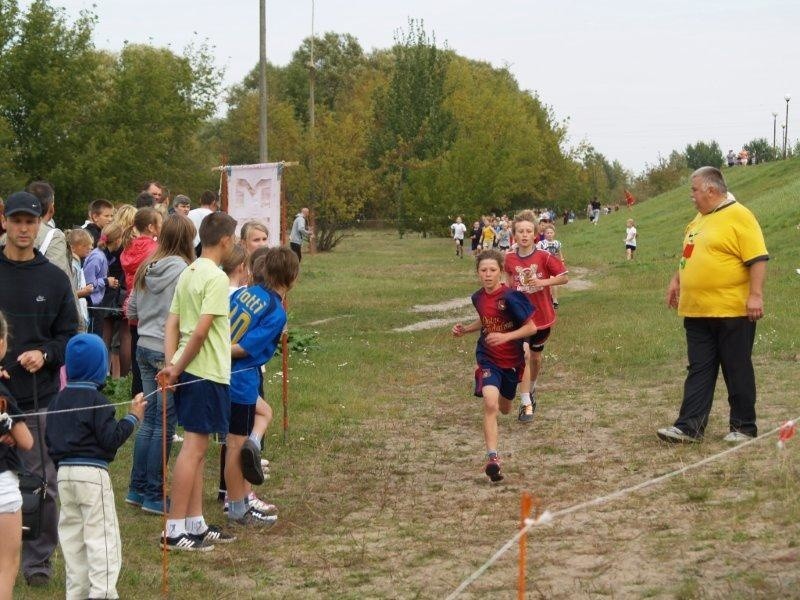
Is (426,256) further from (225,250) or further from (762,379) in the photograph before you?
(225,250)

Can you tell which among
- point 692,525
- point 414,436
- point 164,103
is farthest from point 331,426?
point 164,103

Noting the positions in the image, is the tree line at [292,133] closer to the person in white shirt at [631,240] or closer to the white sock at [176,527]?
the person in white shirt at [631,240]

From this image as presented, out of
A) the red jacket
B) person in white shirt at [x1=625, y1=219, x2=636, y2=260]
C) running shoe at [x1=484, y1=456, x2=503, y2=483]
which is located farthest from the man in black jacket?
person in white shirt at [x1=625, y1=219, x2=636, y2=260]

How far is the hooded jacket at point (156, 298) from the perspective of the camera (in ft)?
26.7

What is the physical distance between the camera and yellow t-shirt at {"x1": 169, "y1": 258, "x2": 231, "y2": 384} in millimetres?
7031

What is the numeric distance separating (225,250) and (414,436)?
395 centimetres

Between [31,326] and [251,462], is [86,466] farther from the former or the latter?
[251,462]

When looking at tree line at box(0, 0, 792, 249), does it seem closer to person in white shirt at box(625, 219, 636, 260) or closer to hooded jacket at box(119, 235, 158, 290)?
person in white shirt at box(625, 219, 636, 260)

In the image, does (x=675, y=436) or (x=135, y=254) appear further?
(x=135, y=254)

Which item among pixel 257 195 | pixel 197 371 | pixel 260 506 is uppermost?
pixel 257 195

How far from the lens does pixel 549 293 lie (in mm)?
11734

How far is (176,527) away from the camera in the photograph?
715 centimetres

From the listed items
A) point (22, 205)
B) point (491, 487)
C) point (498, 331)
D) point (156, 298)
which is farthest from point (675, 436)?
point (22, 205)

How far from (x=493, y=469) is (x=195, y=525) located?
231 centimetres
